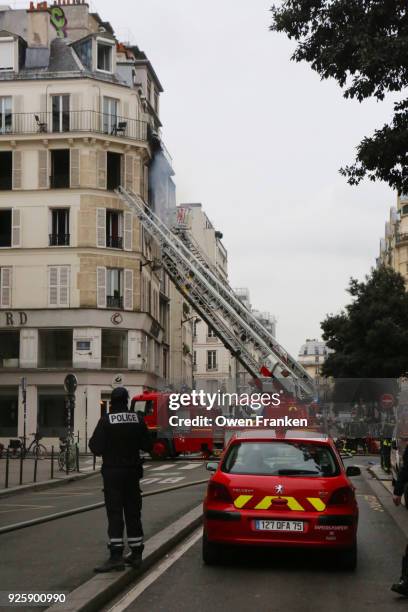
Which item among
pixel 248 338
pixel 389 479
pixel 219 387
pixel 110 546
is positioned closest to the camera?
pixel 110 546

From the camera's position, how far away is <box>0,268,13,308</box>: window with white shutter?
166 ft

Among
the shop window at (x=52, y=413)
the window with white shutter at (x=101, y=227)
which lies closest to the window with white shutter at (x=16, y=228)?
the window with white shutter at (x=101, y=227)

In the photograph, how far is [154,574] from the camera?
10.3 meters

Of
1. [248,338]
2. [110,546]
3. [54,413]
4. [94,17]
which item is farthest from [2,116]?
[110,546]

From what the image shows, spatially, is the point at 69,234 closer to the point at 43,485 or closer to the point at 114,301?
the point at 114,301

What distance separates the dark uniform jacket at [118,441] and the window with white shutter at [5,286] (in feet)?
136

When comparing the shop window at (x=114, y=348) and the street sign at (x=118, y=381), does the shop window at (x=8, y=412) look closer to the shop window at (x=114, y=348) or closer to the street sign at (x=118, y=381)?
the shop window at (x=114, y=348)

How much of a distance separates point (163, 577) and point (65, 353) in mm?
40819

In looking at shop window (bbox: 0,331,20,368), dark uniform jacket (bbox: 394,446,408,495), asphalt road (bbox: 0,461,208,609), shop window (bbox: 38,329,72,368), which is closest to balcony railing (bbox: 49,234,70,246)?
shop window (bbox: 38,329,72,368)

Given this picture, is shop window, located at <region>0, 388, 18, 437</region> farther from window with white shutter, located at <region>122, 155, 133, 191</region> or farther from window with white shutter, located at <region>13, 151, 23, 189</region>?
window with white shutter, located at <region>122, 155, 133, 191</region>

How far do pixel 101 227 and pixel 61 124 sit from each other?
18.7ft

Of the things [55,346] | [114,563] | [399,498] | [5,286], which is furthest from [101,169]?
[399,498]

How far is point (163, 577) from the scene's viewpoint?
33.3ft

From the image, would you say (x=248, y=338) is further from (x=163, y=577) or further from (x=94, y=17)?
(x=163, y=577)
